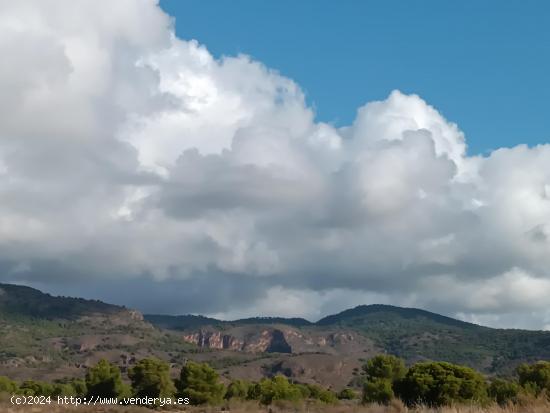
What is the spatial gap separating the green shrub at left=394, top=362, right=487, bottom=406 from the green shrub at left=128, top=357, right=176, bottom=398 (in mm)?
35077

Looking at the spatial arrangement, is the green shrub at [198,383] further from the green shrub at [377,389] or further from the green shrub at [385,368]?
the green shrub at [385,368]

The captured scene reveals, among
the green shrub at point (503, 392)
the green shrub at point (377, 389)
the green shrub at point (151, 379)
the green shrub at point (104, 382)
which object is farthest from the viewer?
the green shrub at point (104, 382)

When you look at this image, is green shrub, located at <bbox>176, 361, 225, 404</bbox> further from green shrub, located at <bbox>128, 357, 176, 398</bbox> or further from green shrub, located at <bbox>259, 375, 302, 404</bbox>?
green shrub, located at <bbox>259, 375, 302, 404</bbox>

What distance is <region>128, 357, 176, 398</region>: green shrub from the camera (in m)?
85.9

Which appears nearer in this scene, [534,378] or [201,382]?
[534,378]

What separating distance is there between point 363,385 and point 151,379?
2789 cm

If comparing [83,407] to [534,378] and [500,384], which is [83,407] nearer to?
[500,384]

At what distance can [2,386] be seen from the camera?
84438 mm

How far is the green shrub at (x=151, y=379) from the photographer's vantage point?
8594 centimetres

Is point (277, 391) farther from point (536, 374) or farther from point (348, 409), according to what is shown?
point (348, 409)

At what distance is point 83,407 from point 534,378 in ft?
187

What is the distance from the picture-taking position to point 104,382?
91.1 metres

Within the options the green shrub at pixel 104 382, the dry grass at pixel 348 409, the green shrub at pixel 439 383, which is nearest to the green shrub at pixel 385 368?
the green shrub at pixel 439 383

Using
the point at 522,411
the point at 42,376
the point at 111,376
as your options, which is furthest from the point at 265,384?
the point at 42,376
